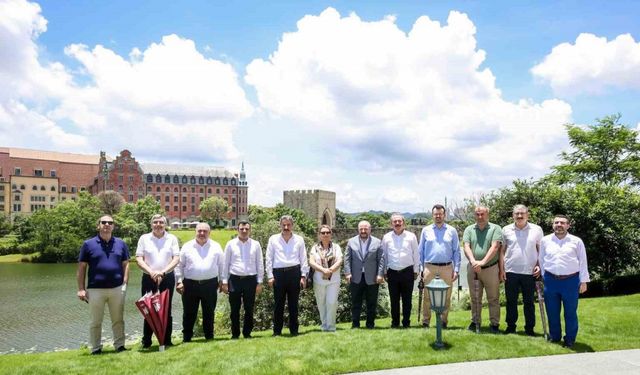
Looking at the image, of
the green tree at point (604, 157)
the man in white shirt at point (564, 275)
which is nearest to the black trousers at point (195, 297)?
the man in white shirt at point (564, 275)

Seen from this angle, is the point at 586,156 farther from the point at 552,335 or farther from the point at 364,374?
the point at 364,374

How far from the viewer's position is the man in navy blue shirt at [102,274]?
7313 millimetres

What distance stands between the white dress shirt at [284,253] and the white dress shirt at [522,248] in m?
3.44

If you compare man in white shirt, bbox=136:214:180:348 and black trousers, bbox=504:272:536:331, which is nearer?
man in white shirt, bbox=136:214:180:348

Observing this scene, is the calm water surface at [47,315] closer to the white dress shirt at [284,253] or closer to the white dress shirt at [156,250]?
the white dress shirt at [156,250]

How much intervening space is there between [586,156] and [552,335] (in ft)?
76.2

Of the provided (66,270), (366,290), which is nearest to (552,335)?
(366,290)

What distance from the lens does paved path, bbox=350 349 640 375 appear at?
237 inches

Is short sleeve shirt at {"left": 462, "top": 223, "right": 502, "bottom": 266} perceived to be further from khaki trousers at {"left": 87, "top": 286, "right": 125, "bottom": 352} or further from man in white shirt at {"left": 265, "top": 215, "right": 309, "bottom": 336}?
khaki trousers at {"left": 87, "top": 286, "right": 125, "bottom": 352}

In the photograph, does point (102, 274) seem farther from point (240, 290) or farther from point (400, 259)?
point (400, 259)

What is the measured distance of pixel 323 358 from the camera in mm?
6773

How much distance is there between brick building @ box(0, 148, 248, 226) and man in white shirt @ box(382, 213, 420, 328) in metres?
77.6

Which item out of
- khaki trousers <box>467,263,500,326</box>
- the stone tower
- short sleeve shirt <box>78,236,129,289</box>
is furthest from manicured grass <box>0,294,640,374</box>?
the stone tower

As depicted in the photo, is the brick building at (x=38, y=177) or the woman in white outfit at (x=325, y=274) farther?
the brick building at (x=38, y=177)
